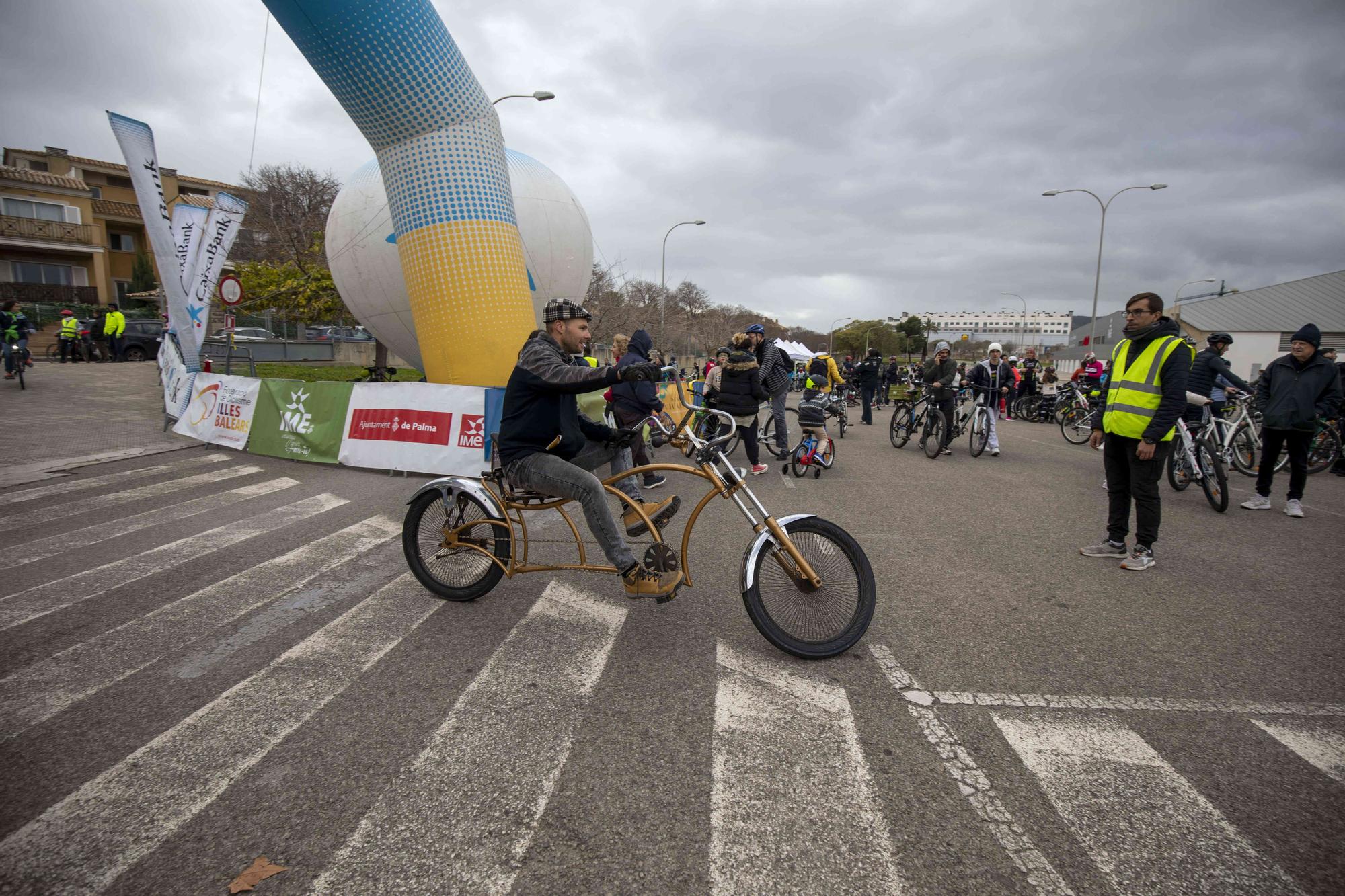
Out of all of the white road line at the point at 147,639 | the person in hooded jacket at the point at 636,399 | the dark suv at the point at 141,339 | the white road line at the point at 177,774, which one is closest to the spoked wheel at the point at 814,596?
the white road line at the point at 177,774

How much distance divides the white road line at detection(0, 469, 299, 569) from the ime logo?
2.12 meters

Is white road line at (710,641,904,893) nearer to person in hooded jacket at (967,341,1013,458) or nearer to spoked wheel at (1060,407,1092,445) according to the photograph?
person in hooded jacket at (967,341,1013,458)

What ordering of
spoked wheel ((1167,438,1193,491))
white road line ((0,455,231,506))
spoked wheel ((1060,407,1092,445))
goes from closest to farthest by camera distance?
1. white road line ((0,455,231,506))
2. spoked wheel ((1167,438,1193,491))
3. spoked wheel ((1060,407,1092,445))

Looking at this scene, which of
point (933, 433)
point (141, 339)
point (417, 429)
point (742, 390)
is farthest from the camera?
point (141, 339)

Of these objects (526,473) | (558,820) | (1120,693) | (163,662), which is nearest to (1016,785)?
(1120,693)

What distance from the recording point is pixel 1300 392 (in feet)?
21.6

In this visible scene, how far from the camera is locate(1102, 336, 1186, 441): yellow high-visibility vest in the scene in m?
4.89

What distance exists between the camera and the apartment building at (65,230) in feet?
122

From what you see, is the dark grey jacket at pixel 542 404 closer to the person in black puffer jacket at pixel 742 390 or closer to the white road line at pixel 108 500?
the person in black puffer jacket at pixel 742 390

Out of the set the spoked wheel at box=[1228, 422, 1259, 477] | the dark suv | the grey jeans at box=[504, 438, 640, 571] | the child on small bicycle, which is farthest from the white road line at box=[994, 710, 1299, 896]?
the dark suv

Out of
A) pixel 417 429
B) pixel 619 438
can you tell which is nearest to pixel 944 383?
pixel 619 438

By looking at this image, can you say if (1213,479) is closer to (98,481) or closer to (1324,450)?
(1324,450)

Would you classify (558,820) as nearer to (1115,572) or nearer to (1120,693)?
(1120,693)

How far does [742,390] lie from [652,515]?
4.94 m
